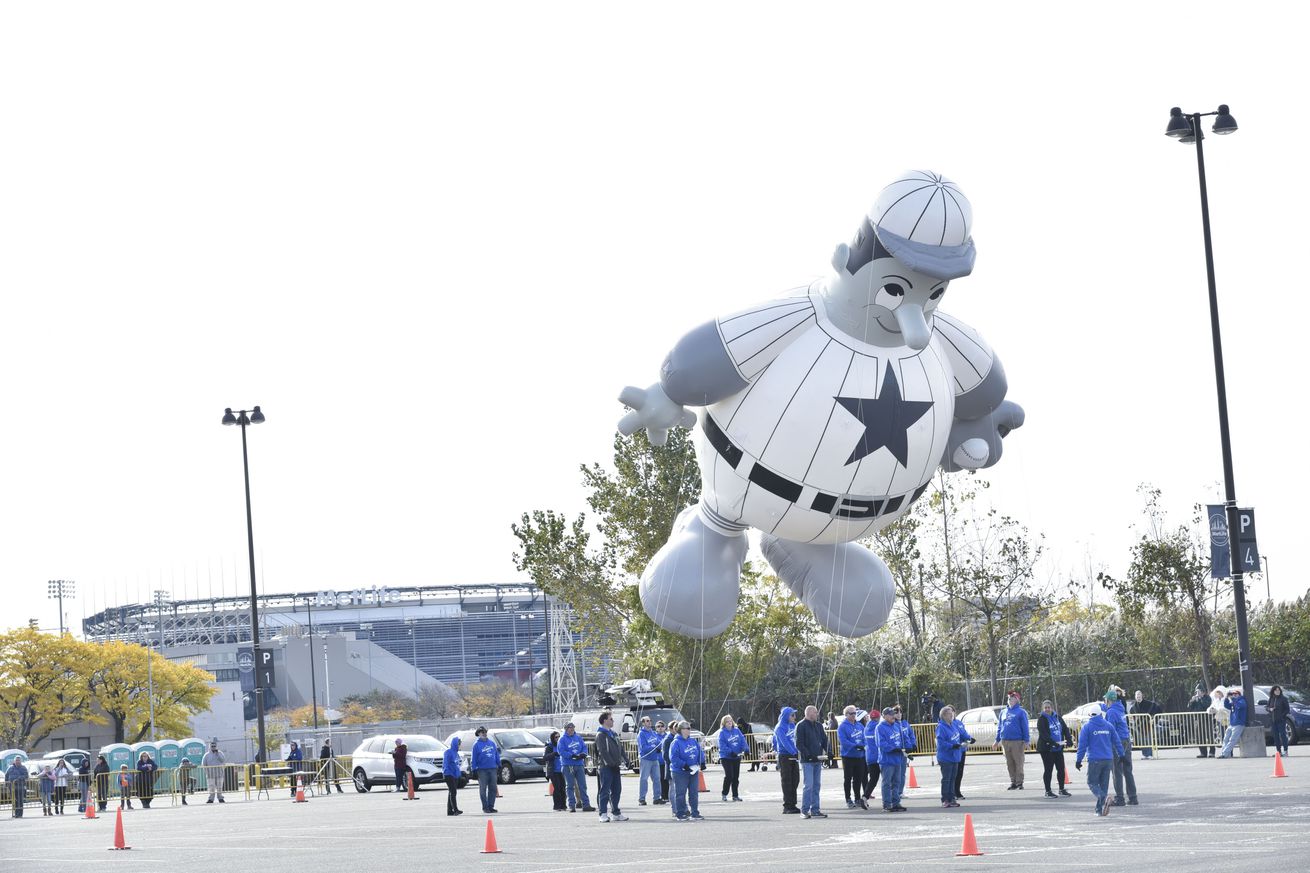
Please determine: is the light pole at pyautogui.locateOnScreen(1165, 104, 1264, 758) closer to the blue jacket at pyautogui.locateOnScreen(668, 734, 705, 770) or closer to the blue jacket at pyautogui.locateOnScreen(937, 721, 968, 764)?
the blue jacket at pyautogui.locateOnScreen(937, 721, 968, 764)

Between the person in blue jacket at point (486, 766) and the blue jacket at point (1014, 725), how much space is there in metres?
7.73

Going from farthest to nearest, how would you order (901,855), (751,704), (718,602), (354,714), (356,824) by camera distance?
(354,714) → (751,704) → (356,824) → (718,602) → (901,855)

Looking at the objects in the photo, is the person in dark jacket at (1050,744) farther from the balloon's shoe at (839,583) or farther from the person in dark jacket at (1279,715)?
the person in dark jacket at (1279,715)

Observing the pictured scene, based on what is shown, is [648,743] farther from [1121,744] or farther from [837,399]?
[837,399]

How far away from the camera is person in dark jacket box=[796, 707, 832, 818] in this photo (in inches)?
776

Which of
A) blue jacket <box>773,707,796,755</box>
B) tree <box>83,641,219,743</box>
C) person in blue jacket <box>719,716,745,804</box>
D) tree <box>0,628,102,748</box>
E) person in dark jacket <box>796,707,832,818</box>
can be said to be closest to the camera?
person in dark jacket <box>796,707,832,818</box>

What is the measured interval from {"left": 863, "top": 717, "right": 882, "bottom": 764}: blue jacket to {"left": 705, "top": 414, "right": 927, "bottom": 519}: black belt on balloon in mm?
5830

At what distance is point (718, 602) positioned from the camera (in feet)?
53.9

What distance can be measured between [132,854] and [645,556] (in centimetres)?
2196

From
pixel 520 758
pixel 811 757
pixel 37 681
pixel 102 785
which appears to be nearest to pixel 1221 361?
pixel 811 757

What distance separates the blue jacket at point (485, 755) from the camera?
24.2m

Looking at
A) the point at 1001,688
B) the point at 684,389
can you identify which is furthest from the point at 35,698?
the point at 684,389

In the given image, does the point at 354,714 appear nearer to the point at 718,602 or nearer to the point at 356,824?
the point at 356,824

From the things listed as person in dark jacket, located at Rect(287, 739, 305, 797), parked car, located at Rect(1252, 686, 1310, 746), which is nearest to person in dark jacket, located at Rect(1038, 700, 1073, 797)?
parked car, located at Rect(1252, 686, 1310, 746)
